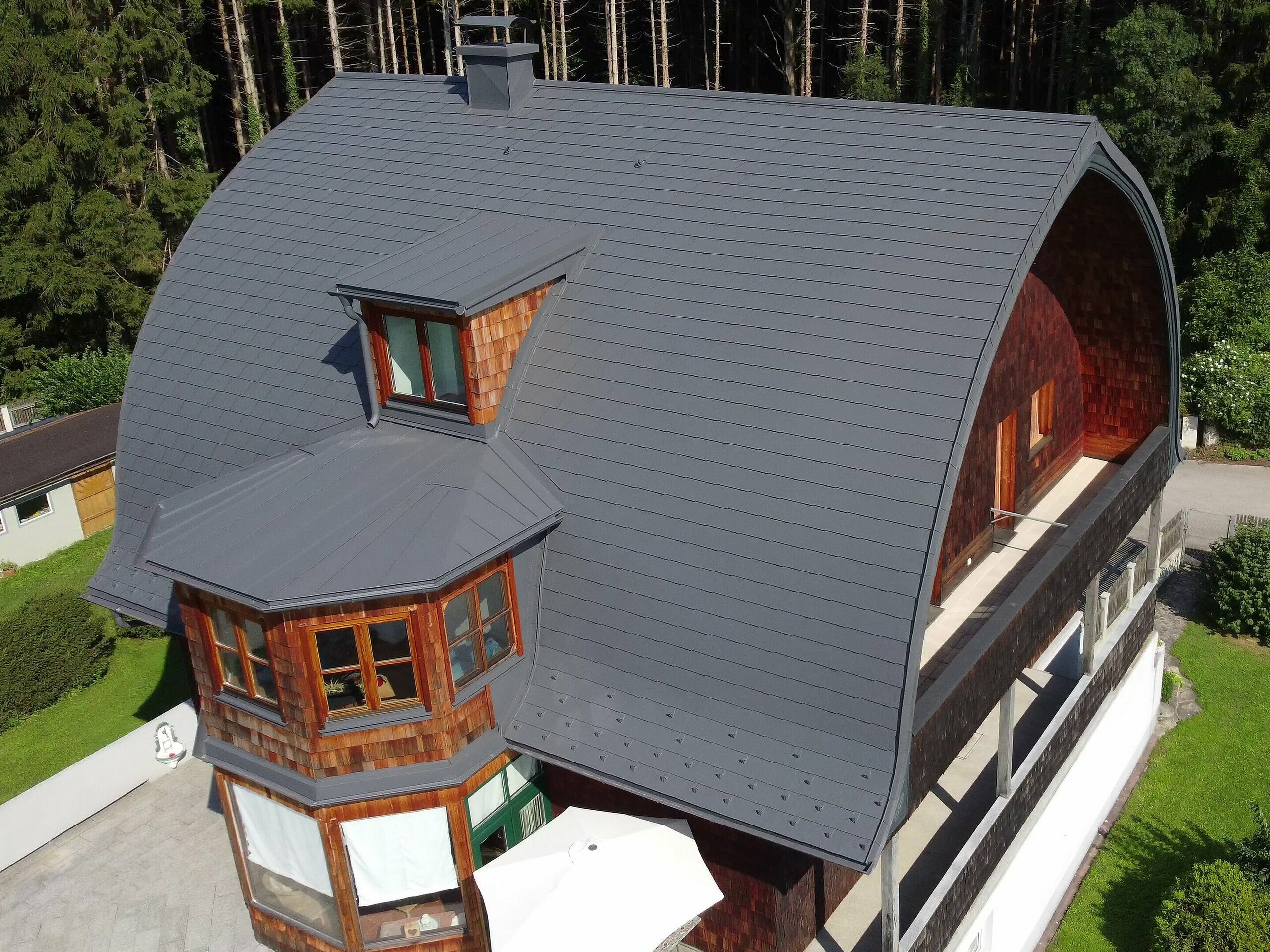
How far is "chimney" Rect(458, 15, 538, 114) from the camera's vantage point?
53.9 ft

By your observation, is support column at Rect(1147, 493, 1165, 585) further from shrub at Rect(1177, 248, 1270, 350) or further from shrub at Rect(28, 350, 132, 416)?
shrub at Rect(28, 350, 132, 416)

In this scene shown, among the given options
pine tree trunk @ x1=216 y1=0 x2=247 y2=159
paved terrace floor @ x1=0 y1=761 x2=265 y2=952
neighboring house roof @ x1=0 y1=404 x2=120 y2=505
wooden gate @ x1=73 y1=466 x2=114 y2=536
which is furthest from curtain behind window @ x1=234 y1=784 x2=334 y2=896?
pine tree trunk @ x1=216 y1=0 x2=247 y2=159

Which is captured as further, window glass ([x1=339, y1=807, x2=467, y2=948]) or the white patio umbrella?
window glass ([x1=339, y1=807, x2=467, y2=948])

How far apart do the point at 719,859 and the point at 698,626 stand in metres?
2.59

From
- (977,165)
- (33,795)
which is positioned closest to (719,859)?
(977,165)

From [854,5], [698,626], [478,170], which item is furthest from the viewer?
[854,5]

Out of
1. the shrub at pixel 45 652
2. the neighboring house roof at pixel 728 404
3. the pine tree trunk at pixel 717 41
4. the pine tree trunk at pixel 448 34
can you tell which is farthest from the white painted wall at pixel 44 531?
the pine tree trunk at pixel 717 41

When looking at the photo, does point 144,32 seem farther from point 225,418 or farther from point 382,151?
point 225,418

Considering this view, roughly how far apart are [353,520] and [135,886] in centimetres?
642

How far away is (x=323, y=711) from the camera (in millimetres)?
11117

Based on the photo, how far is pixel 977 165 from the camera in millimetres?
12430

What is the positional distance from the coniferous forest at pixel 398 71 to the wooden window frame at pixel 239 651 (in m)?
24.5

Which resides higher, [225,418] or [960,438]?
[960,438]

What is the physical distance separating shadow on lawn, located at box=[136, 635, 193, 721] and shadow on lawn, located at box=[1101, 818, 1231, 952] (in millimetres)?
14676
